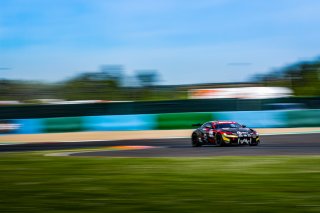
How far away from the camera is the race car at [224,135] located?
18.6 metres

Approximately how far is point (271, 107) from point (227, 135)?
525 inches

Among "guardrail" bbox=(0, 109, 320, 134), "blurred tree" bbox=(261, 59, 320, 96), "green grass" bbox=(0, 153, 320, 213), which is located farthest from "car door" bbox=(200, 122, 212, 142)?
"blurred tree" bbox=(261, 59, 320, 96)

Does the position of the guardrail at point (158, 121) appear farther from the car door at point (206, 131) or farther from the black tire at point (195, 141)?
the car door at point (206, 131)

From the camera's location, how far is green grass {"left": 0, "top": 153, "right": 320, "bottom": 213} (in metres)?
6.02

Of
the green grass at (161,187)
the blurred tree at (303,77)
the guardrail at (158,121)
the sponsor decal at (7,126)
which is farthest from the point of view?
the blurred tree at (303,77)

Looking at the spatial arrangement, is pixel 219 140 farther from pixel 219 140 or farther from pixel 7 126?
pixel 7 126

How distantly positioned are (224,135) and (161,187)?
11730mm

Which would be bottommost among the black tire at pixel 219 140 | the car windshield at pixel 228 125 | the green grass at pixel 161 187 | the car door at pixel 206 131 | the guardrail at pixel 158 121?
the green grass at pixel 161 187

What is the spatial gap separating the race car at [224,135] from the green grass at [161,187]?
8103mm

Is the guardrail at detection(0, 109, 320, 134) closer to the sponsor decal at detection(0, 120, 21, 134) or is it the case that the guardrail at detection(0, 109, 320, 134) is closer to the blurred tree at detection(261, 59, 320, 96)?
the sponsor decal at detection(0, 120, 21, 134)

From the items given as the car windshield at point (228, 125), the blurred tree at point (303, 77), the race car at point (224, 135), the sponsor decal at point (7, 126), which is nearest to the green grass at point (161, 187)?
the race car at point (224, 135)

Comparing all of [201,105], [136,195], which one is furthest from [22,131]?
[136,195]

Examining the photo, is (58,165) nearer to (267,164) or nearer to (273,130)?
(267,164)

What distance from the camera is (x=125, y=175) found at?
8562 millimetres
